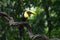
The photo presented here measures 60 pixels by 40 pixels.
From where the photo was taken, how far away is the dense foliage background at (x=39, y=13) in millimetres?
2002

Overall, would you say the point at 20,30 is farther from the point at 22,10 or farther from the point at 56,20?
the point at 56,20

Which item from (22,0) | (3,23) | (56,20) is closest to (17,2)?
(22,0)

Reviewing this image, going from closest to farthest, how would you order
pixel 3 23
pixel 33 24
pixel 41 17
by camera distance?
→ pixel 41 17, pixel 33 24, pixel 3 23

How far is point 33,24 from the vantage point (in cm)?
207

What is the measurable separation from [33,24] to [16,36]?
1.02ft

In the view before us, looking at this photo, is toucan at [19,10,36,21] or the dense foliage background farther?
the dense foliage background

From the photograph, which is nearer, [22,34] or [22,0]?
[22,0]

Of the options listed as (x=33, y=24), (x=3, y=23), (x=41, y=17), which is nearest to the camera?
(x=41, y=17)

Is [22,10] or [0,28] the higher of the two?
[22,10]

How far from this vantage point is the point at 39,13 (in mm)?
1960

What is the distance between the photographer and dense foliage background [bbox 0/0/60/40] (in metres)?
2.00

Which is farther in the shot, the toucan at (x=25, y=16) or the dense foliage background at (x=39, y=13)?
the dense foliage background at (x=39, y=13)

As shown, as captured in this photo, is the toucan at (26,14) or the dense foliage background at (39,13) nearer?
the toucan at (26,14)

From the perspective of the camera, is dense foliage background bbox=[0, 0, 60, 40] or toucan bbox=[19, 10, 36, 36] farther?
dense foliage background bbox=[0, 0, 60, 40]
